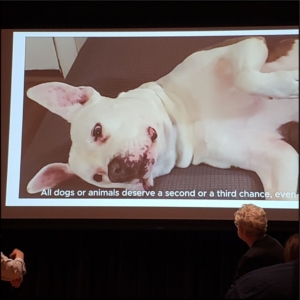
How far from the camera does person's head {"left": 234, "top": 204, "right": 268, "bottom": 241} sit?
2240mm

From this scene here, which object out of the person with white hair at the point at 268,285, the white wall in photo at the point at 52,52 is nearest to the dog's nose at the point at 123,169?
the white wall in photo at the point at 52,52

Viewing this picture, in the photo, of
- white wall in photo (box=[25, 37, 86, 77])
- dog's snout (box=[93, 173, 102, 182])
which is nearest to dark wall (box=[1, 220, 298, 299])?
dog's snout (box=[93, 173, 102, 182])

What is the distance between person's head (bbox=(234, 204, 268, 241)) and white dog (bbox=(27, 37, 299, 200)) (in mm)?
664

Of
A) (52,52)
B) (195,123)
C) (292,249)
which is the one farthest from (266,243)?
(52,52)

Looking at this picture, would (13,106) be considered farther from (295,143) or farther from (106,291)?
(295,143)

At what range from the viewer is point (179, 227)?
3104mm

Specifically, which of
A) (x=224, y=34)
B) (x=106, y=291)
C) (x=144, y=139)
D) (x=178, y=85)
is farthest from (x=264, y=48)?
(x=106, y=291)

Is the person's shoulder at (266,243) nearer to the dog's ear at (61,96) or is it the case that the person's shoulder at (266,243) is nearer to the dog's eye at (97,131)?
the dog's eye at (97,131)

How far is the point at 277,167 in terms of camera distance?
2.94m

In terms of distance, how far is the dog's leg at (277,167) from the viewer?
2.90m

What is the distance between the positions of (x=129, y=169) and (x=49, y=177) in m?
0.50

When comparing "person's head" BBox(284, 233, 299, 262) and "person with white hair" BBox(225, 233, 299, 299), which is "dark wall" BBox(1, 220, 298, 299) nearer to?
"person's head" BBox(284, 233, 299, 262)

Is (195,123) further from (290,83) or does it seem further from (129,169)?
(290,83)

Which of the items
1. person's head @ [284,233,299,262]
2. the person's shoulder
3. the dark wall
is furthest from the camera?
the dark wall
